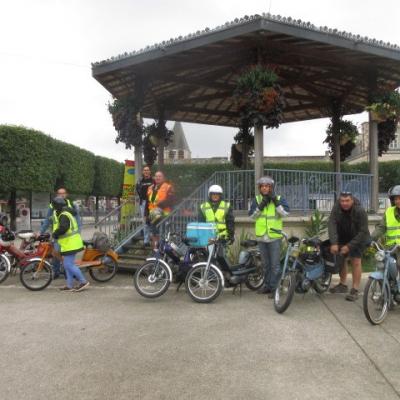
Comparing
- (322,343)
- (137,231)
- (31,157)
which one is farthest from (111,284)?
(31,157)

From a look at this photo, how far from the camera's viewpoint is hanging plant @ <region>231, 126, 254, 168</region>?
13500 mm

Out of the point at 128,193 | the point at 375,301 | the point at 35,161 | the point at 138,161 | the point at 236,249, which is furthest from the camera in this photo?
the point at 35,161

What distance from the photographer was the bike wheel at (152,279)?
20.4ft

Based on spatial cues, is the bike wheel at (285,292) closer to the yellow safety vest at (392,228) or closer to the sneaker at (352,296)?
the sneaker at (352,296)

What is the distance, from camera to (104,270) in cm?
802

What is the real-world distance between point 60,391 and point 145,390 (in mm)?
648

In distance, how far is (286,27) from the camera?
750 centimetres

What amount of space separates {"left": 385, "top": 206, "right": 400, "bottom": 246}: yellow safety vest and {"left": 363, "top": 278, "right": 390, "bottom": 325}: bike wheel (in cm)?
72

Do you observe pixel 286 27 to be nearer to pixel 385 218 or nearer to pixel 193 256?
pixel 385 218

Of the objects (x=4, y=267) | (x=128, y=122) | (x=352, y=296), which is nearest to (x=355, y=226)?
(x=352, y=296)

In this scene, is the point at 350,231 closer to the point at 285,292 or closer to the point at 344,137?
the point at 285,292

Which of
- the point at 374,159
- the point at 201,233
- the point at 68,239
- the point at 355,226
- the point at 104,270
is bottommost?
the point at 104,270

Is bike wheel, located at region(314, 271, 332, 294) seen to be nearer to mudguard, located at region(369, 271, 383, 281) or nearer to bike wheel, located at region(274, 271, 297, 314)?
bike wheel, located at region(274, 271, 297, 314)

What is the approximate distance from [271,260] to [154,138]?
22.4 ft
